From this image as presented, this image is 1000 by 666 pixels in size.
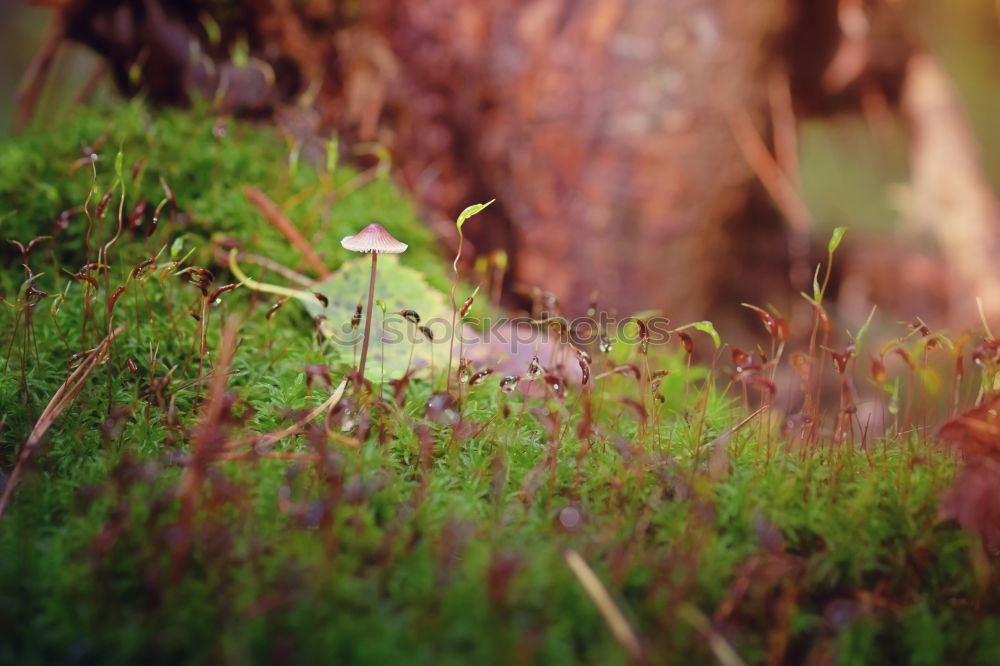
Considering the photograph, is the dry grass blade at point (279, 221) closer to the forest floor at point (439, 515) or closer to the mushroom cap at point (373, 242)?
the forest floor at point (439, 515)

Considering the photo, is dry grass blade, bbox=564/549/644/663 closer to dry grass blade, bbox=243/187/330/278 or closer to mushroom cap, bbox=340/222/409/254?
mushroom cap, bbox=340/222/409/254

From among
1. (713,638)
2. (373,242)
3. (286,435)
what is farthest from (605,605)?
(373,242)

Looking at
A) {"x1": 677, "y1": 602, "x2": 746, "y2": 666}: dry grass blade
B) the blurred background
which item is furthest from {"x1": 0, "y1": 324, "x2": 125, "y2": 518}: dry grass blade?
the blurred background

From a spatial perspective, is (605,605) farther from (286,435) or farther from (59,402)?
(59,402)

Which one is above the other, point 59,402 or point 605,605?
point 59,402

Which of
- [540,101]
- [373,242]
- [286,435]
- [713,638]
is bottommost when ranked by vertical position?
[713,638]

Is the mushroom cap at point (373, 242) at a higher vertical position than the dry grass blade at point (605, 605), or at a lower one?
higher

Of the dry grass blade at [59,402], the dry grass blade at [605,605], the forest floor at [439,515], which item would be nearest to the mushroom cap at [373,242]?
the forest floor at [439,515]
